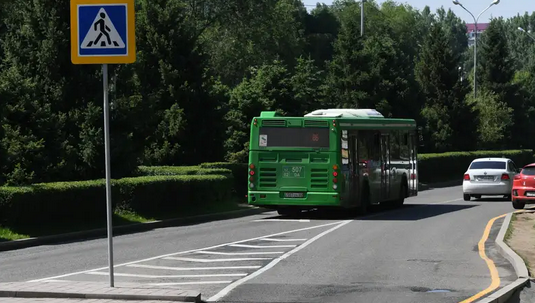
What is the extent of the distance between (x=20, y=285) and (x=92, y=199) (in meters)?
11.6

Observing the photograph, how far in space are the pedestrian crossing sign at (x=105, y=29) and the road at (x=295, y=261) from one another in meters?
3.06

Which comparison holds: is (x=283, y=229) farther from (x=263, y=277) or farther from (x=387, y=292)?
(x=387, y=292)

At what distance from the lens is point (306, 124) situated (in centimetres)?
2756

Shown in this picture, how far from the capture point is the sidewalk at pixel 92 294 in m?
11.0

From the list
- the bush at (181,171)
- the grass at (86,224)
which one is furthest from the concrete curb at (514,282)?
the bush at (181,171)

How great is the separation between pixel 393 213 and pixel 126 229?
919cm

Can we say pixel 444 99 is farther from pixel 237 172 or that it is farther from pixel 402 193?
pixel 402 193

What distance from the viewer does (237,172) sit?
35250mm

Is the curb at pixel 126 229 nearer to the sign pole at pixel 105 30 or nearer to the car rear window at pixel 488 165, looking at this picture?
the sign pole at pixel 105 30

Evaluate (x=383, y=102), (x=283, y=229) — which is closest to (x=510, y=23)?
(x=383, y=102)

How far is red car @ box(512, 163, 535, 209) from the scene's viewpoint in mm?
29703

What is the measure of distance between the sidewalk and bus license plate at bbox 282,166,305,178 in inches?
620

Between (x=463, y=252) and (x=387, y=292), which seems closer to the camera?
(x=387, y=292)

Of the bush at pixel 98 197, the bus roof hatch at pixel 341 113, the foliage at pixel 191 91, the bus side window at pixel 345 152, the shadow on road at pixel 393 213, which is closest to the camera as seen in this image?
the bush at pixel 98 197
